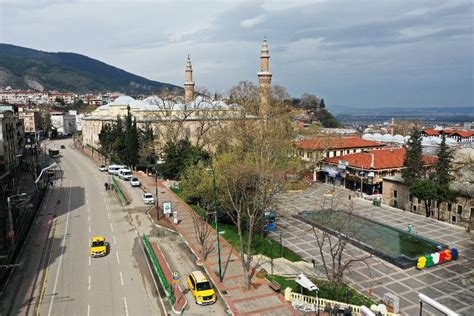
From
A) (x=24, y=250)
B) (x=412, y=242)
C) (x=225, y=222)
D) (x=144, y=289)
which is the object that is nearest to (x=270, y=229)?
(x=225, y=222)

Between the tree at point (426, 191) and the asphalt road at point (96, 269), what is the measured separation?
2533cm

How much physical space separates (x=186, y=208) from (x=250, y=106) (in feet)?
75.2

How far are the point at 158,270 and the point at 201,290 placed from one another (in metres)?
4.06

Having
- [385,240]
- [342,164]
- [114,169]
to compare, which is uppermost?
[342,164]

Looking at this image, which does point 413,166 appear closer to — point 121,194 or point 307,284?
point 307,284

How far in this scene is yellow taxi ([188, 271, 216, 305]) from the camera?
1948 cm

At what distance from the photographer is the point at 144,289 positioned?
21.1 m

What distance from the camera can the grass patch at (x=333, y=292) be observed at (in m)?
20.3

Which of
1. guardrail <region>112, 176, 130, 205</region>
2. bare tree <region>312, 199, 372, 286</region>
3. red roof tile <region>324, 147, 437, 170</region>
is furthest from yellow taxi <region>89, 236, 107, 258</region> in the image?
red roof tile <region>324, 147, 437, 170</region>

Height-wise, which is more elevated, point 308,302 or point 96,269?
point 96,269

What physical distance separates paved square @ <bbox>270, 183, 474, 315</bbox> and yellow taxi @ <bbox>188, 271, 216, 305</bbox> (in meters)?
8.72

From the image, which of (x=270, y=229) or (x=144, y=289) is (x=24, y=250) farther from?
(x=270, y=229)

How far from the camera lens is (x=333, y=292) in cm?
2075

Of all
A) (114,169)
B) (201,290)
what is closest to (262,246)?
(201,290)
